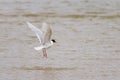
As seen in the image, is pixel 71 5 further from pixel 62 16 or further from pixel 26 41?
pixel 26 41

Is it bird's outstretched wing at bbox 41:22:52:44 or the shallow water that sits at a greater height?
bird's outstretched wing at bbox 41:22:52:44

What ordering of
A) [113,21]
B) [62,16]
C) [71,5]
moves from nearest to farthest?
[113,21] < [62,16] < [71,5]

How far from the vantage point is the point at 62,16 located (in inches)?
622

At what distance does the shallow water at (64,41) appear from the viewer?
10148 mm

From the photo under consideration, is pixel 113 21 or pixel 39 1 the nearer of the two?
pixel 113 21

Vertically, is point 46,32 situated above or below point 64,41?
above

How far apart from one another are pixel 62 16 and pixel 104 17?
1184 millimetres

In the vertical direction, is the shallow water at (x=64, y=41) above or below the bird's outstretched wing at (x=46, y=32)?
below

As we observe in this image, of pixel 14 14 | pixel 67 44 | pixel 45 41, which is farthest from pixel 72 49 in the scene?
pixel 14 14

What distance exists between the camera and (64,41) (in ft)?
41.5

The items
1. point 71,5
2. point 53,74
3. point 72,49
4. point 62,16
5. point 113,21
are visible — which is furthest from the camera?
point 71,5

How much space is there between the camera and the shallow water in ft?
33.3

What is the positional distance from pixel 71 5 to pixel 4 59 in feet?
22.8

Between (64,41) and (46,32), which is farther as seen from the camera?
(64,41)
